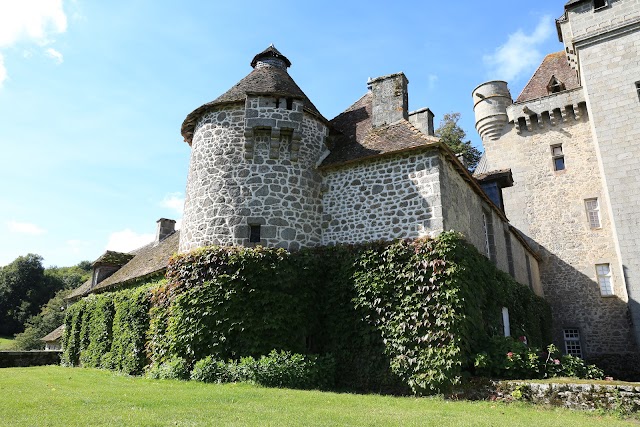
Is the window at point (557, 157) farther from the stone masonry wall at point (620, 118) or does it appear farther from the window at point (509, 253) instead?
the window at point (509, 253)

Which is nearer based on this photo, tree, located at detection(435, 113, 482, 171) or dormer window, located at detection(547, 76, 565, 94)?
dormer window, located at detection(547, 76, 565, 94)

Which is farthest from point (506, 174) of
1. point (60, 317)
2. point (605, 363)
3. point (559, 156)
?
point (60, 317)

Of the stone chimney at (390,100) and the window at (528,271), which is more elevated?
the stone chimney at (390,100)

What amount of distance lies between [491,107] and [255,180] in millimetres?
18094

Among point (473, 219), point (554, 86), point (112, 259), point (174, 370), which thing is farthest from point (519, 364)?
point (112, 259)

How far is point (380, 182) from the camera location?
1189cm

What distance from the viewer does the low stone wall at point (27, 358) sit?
1981 cm

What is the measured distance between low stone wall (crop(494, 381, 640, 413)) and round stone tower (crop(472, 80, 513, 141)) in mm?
18965

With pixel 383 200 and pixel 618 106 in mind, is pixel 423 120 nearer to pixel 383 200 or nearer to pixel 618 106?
pixel 383 200

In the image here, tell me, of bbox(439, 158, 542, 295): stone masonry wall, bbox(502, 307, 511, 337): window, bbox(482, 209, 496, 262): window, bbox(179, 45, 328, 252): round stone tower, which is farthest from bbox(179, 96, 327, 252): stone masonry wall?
bbox(502, 307, 511, 337): window

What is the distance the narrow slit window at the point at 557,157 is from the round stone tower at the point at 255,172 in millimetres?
15506

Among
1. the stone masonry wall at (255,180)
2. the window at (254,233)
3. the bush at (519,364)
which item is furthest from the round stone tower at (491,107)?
the window at (254,233)

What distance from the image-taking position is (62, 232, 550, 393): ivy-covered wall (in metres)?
9.82

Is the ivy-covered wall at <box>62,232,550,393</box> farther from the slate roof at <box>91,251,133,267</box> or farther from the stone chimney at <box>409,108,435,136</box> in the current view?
the slate roof at <box>91,251,133,267</box>
